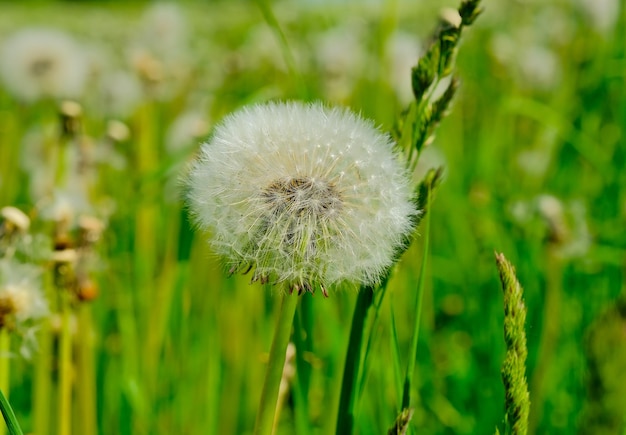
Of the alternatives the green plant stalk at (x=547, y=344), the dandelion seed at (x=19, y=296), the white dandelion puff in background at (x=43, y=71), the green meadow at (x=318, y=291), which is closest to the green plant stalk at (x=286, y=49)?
the green meadow at (x=318, y=291)

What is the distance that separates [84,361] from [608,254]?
107 cm

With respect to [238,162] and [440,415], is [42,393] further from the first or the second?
[440,415]

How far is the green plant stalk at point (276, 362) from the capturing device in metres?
0.62

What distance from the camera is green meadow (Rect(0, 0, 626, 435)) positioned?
95cm

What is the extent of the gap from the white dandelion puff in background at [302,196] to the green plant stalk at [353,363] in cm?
2

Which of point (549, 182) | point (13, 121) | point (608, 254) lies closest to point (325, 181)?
point (608, 254)

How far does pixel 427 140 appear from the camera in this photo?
0.70m

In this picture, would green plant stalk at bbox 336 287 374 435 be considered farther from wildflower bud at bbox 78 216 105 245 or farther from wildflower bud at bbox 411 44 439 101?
wildflower bud at bbox 78 216 105 245

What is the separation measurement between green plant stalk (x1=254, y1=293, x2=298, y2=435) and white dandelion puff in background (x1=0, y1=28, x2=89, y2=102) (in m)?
1.82

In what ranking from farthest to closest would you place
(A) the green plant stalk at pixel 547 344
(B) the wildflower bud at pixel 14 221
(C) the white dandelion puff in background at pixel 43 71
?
(C) the white dandelion puff in background at pixel 43 71, (A) the green plant stalk at pixel 547 344, (B) the wildflower bud at pixel 14 221

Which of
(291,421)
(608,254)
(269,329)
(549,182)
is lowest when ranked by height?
(291,421)

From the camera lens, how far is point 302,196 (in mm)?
683

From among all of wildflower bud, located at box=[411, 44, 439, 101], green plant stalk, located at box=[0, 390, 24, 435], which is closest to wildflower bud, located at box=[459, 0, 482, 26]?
wildflower bud, located at box=[411, 44, 439, 101]

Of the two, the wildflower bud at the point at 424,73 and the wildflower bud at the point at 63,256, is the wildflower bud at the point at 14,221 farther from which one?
the wildflower bud at the point at 424,73
